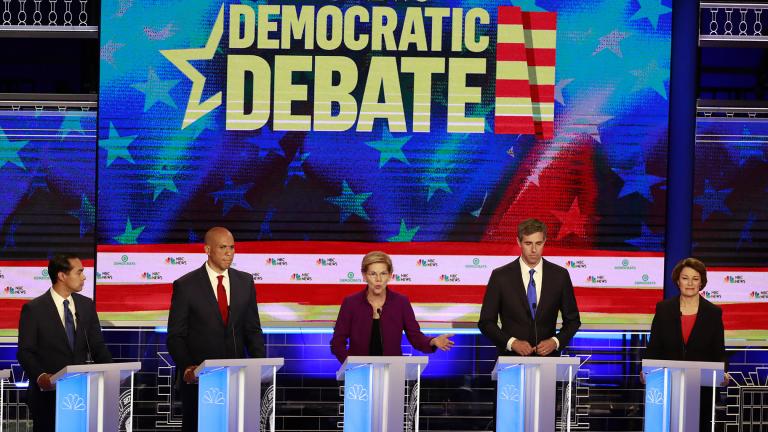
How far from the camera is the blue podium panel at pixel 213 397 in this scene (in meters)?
5.19

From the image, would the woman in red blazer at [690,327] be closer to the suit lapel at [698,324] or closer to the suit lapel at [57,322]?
the suit lapel at [698,324]

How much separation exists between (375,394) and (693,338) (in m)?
1.94

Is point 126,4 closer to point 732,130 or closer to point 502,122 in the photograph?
point 502,122

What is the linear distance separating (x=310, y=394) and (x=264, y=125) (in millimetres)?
2017

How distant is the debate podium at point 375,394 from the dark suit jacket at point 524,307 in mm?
993

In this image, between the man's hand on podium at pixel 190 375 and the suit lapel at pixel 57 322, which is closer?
the man's hand on podium at pixel 190 375

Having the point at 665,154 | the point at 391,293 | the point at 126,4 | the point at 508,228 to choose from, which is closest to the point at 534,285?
the point at 391,293

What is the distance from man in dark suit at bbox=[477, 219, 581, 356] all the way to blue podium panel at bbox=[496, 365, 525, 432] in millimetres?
679

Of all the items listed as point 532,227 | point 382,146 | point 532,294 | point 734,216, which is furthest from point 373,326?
point 734,216

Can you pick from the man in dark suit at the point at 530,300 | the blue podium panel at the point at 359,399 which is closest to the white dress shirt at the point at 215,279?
the blue podium panel at the point at 359,399

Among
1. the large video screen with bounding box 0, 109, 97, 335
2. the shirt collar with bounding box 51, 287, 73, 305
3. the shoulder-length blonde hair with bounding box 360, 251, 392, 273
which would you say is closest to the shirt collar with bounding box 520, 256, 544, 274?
the shoulder-length blonde hair with bounding box 360, 251, 392, 273

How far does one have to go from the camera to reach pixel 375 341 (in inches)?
245

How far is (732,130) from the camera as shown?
795 cm

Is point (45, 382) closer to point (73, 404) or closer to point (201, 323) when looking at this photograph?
point (73, 404)
